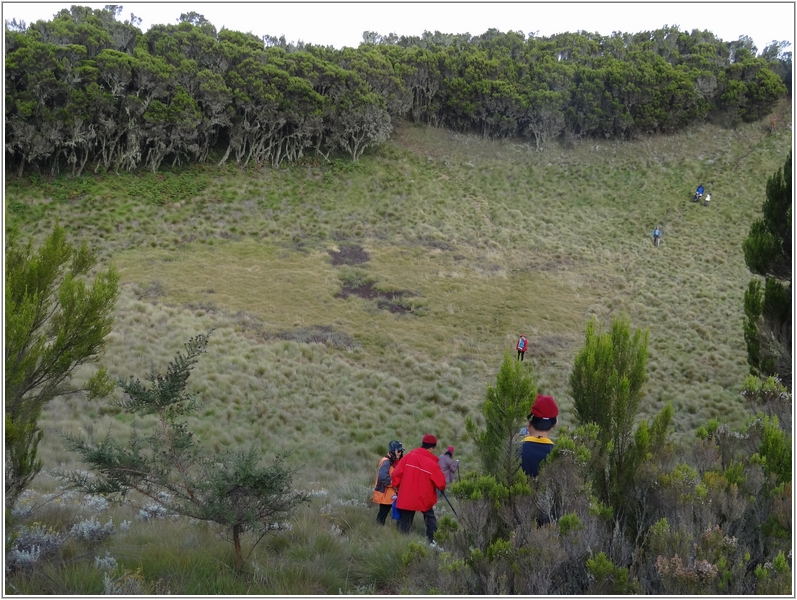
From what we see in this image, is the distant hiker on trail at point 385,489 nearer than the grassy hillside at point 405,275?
Yes

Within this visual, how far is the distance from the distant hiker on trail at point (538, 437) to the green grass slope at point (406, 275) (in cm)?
410

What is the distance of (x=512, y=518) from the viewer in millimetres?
4152

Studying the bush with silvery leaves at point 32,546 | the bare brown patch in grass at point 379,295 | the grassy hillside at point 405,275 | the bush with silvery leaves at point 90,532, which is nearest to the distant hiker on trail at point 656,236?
the grassy hillside at point 405,275

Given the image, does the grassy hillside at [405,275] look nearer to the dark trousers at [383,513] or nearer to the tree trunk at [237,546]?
the dark trousers at [383,513]

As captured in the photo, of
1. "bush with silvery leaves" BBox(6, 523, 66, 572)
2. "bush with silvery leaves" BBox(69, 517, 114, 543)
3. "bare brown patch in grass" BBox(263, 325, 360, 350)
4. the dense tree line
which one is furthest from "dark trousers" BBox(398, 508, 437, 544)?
the dense tree line

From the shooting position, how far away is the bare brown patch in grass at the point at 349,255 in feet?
90.6

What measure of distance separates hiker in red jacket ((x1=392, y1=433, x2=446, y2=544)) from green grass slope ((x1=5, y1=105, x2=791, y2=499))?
2.14 metres

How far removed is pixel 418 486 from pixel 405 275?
66.5 ft

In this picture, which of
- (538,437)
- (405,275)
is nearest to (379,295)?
(405,275)

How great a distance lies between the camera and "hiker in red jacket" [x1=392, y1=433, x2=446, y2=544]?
618 centimetres

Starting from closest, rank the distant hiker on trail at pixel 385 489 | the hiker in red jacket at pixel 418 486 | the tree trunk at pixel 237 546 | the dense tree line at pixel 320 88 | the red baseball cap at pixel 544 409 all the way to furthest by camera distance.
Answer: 1. the tree trunk at pixel 237 546
2. the red baseball cap at pixel 544 409
3. the hiker in red jacket at pixel 418 486
4. the distant hiker on trail at pixel 385 489
5. the dense tree line at pixel 320 88

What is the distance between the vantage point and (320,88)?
39844mm

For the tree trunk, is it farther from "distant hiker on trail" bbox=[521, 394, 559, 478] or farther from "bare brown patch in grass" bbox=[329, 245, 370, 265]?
"bare brown patch in grass" bbox=[329, 245, 370, 265]

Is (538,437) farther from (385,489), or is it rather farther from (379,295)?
(379,295)
